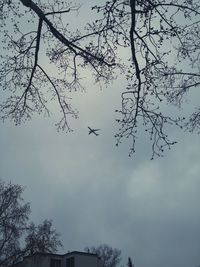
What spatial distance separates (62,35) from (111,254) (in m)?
63.7

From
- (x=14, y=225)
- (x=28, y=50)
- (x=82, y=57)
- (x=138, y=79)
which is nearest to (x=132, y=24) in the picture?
(x=138, y=79)

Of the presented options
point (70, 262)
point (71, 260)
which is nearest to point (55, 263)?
point (70, 262)

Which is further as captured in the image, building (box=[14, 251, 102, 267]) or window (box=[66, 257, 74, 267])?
window (box=[66, 257, 74, 267])

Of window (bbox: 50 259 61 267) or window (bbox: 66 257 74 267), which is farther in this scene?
window (bbox: 50 259 61 267)

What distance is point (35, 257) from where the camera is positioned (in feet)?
117

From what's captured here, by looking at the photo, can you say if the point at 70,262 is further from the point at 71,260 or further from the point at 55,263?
the point at 55,263

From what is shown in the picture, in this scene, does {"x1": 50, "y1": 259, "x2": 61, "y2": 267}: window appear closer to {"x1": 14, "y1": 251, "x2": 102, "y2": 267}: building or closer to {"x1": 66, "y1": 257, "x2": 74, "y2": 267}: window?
{"x1": 14, "y1": 251, "x2": 102, "y2": 267}: building

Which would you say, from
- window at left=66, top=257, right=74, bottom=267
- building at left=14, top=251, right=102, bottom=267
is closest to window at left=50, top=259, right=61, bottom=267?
building at left=14, top=251, right=102, bottom=267

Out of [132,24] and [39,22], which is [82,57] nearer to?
[39,22]

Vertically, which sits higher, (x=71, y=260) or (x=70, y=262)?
(x=71, y=260)

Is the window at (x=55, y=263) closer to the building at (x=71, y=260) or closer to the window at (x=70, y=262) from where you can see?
the building at (x=71, y=260)

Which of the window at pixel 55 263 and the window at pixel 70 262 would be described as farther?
the window at pixel 55 263

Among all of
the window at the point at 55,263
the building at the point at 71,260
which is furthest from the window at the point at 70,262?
the window at the point at 55,263

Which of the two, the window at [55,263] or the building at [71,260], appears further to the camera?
the window at [55,263]
